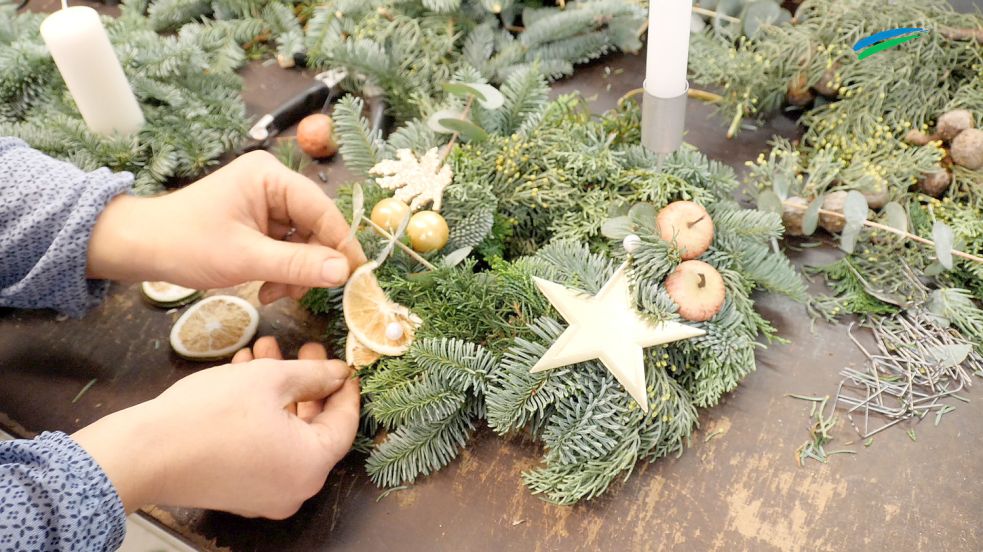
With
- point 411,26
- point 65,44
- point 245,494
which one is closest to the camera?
point 245,494

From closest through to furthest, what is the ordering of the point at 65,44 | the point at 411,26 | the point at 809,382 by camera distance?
1. the point at 809,382
2. the point at 65,44
3. the point at 411,26

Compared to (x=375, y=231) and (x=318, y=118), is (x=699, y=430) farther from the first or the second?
(x=318, y=118)

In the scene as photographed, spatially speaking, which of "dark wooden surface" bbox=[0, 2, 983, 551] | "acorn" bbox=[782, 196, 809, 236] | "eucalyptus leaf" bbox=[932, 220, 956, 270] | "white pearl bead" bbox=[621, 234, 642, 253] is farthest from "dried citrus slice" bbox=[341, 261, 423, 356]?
"eucalyptus leaf" bbox=[932, 220, 956, 270]

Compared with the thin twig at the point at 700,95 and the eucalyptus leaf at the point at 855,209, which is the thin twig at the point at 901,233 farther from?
the thin twig at the point at 700,95

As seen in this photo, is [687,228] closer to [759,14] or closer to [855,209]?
[855,209]

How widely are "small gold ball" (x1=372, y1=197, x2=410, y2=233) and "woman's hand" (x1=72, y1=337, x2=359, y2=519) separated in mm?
175

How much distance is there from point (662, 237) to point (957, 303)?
330 millimetres

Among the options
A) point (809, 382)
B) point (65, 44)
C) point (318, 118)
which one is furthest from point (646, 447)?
point (65, 44)

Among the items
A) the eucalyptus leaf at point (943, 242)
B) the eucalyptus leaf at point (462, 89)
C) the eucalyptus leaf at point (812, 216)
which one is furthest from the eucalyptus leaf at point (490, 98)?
the eucalyptus leaf at point (943, 242)

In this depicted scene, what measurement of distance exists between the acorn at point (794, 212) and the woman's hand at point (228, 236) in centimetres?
50

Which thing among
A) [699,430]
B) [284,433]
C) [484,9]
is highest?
[484,9]

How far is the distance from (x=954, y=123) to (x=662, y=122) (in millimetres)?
366

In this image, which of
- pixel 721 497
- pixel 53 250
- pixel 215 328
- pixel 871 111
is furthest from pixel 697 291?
pixel 53 250

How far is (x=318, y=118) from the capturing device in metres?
1.05
